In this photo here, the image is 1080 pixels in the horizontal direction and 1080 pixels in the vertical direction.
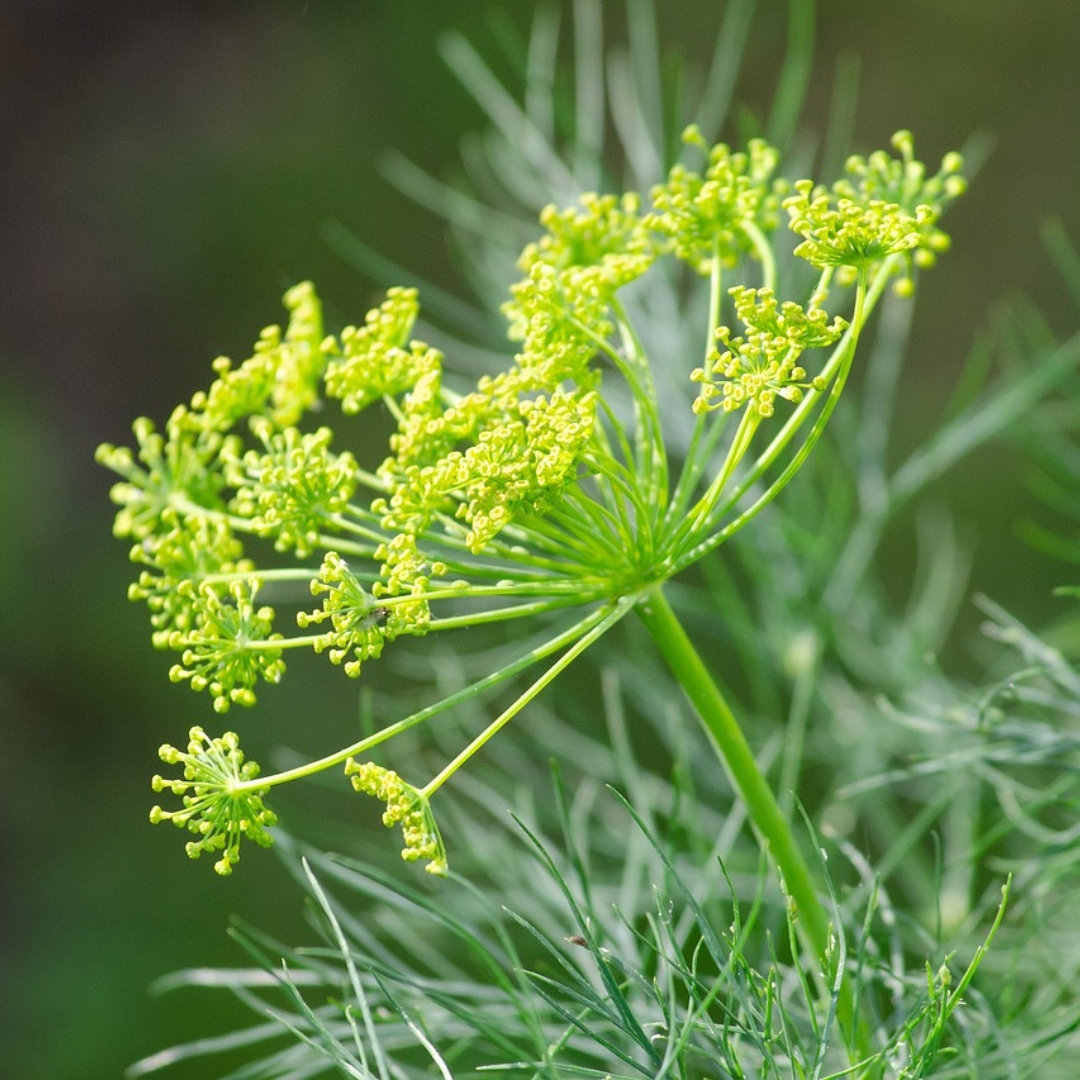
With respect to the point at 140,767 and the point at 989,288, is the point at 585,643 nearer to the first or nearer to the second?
the point at 989,288

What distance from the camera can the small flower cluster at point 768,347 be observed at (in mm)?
279

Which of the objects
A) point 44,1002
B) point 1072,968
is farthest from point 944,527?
point 44,1002

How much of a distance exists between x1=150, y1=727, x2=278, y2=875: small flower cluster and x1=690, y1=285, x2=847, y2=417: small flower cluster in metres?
0.13

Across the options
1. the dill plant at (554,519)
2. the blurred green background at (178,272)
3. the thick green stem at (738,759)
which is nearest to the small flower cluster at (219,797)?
the dill plant at (554,519)

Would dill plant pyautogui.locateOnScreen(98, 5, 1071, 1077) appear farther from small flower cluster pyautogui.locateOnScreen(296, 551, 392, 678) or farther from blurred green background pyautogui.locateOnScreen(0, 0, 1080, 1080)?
blurred green background pyautogui.locateOnScreen(0, 0, 1080, 1080)

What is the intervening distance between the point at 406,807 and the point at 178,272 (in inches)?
58.1

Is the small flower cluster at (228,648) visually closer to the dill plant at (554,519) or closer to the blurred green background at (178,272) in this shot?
the dill plant at (554,519)

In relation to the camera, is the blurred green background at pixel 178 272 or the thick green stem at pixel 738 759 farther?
the blurred green background at pixel 178 272

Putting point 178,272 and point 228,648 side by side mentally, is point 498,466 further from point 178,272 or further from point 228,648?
point 178,272

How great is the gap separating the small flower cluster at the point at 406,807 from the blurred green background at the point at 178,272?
112cm

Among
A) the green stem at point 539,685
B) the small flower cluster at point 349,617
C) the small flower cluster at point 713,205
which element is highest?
the small flower cluster at point 713,205

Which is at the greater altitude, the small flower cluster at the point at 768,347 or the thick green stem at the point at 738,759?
the small flower cluster at the point at 768,347

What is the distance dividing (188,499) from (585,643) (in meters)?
0.13

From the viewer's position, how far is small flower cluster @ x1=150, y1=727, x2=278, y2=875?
27cm
